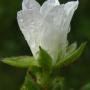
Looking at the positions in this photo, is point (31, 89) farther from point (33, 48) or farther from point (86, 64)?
point (86, 64)

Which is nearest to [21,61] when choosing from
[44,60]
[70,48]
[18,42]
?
[44,60]

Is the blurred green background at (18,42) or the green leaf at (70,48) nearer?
the green leaf at (70,48)

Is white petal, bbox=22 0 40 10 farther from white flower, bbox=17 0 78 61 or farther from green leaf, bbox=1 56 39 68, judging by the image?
green leaf, bbox=1 56 39 68

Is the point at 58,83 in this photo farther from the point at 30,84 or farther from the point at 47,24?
the point at 47,24

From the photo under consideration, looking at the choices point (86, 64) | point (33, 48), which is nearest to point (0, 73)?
point (86, 64)

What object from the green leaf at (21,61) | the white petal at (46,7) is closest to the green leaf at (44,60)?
the green leaf at (21,61)

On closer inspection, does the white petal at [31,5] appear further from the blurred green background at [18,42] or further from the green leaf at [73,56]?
the blurred green background at [18,42]
